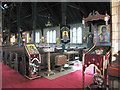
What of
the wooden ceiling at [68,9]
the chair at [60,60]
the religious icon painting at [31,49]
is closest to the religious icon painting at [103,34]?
the chair at [60,60]

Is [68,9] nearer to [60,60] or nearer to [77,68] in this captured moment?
[77,68]

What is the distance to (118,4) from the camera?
1.89m

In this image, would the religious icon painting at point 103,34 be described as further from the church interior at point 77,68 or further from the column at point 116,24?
the column at point 116,24

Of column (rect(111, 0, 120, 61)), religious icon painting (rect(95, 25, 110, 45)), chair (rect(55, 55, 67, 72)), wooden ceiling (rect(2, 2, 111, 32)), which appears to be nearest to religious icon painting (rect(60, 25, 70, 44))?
chair (rect(55, 55, 67, 72))

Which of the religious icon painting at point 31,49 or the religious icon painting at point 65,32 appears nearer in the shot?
the religious icon painting at point 31,49

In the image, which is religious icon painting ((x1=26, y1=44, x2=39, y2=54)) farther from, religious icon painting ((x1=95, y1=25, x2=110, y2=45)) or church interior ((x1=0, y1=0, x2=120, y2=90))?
religious icon painting ((x1=95, y1=25, x2=110, y2=45))

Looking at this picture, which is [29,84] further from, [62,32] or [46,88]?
[62,32]

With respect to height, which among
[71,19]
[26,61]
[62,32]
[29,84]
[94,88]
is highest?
[71,19]

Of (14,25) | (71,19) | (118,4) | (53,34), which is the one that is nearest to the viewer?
(118,4)

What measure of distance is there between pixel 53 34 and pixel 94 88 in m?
14.7

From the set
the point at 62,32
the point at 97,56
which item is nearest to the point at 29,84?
the point at 97,56

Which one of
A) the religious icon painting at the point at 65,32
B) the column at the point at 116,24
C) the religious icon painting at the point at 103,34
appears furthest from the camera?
the religious icon painting at the point at 65,32

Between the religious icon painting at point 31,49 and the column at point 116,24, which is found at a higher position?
the column at point 116,24

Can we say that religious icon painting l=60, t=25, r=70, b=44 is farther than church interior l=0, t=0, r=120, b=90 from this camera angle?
Yes
